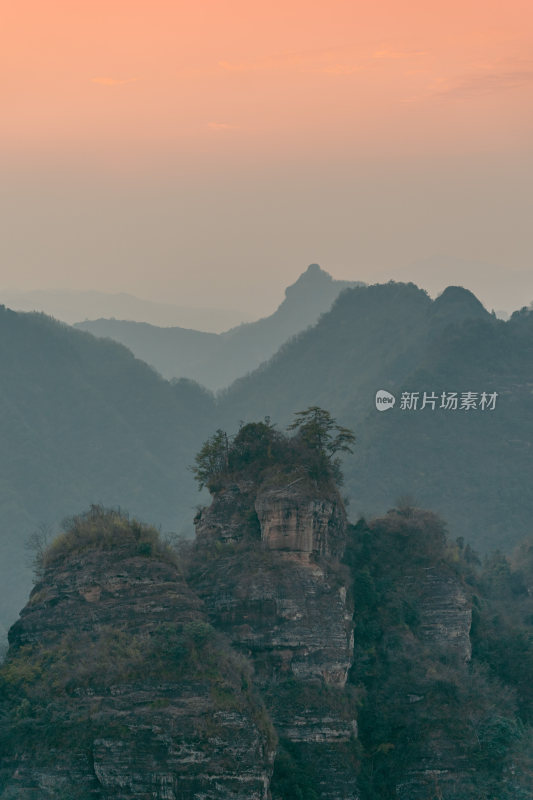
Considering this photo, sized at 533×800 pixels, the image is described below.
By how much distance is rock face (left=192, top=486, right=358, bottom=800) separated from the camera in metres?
71.7

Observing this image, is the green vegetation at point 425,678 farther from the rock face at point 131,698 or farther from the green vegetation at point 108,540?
the green vegetation at point 108,540

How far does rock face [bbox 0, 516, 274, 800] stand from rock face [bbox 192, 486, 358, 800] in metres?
3.12

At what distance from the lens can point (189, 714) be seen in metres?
66.2

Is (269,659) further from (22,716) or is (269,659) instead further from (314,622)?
(22,716)

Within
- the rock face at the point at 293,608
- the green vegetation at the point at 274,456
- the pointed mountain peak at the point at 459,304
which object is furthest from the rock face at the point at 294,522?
the pointed mountain peak at the point at 459,304

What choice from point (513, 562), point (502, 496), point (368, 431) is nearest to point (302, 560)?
point (513, 562)

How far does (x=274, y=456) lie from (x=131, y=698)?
694 inches

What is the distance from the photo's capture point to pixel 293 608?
2926 inches

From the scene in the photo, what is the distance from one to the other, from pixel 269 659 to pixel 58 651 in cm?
959

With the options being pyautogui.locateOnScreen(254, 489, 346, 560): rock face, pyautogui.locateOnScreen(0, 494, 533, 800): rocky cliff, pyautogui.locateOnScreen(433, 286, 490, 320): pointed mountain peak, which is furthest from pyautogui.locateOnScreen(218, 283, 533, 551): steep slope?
pyautogui.locateOnScreen(254, 489, 346, 560): rock face

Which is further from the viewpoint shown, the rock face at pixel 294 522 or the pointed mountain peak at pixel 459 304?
the pointed mountain peak at pixel 459 304

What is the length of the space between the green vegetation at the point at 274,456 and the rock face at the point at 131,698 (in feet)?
29.5

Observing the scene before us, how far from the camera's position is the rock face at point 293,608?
235ft

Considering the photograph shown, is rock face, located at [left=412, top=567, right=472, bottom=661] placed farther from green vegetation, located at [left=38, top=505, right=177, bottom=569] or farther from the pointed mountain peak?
the pointed mountain peak
